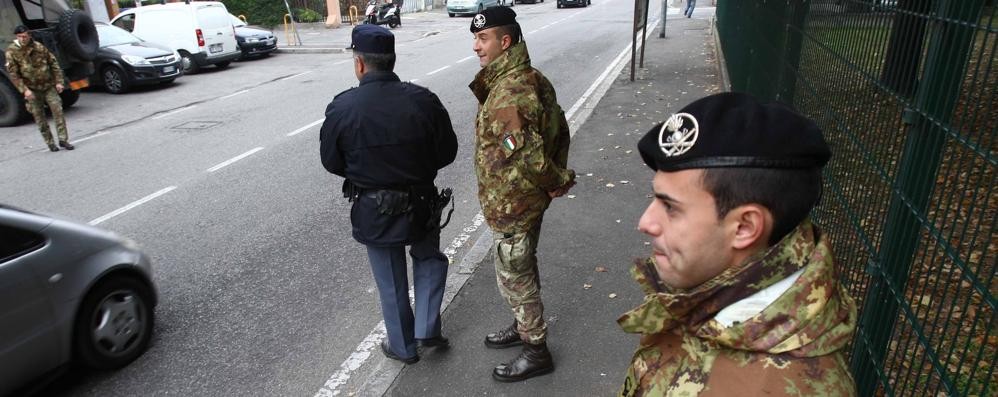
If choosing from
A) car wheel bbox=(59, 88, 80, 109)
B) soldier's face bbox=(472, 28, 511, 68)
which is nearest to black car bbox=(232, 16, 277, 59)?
car wheel bbox=(59, 88, 80, 109)

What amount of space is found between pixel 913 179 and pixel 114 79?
53.2 feet

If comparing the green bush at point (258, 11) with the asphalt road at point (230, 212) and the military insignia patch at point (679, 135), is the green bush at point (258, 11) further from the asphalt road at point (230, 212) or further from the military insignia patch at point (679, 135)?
the military insignia patch at point (679, 135)

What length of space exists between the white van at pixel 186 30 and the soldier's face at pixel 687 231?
1785cm

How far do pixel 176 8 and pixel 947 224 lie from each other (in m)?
18.6

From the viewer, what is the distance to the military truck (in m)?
12.2

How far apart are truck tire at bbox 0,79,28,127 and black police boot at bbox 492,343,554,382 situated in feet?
38.9

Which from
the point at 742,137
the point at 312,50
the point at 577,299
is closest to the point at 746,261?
the point at 742,137

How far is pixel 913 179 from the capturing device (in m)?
1.98

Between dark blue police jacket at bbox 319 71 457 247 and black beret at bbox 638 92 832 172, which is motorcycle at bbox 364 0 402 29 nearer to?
dark blue police jacket at bbox 319 71 457 247

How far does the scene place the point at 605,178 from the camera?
7.10 meters

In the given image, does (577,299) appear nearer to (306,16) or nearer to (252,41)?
(252,41)

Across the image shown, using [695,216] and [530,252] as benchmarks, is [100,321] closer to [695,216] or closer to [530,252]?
[530,252]

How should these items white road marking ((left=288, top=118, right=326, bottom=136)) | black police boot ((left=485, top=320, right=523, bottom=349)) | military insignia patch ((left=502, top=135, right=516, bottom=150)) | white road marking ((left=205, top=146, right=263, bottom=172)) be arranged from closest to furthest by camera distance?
military insignia patch ((left=502, top=135, right=516, bottom=150)) < black police boot ((left=485, top=320, right=523, bottom=349)) < white road marking ((left=205, top=146, right=263, bottom=172)) < white road marking ((left=288, top=118, right=326, bottom=136))

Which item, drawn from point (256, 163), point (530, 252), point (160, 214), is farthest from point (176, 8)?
point (530, 252)
